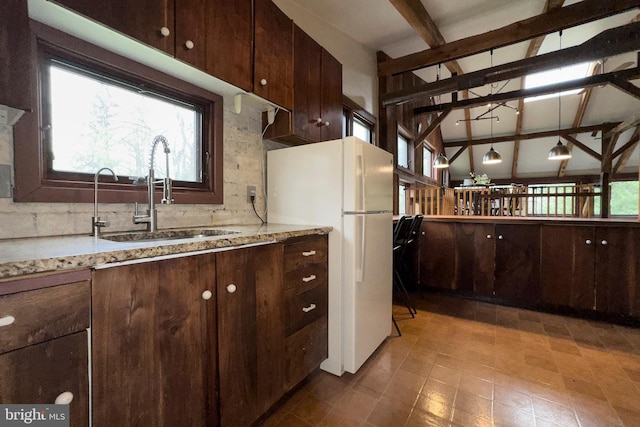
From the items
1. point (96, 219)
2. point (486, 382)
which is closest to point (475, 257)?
point (486, 382)

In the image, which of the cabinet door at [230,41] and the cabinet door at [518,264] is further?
the cabinet door at [518,264]

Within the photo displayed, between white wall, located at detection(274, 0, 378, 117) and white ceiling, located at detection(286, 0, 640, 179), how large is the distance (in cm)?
8

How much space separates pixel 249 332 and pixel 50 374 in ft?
2.20

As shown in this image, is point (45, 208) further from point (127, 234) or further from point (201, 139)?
point (201, 139)

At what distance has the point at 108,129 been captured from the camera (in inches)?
55.5

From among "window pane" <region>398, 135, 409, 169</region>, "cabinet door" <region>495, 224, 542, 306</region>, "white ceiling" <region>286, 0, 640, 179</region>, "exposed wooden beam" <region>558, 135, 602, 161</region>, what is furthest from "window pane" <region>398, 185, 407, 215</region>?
"exposed wooden beam" <region>558, 135, 602, 161</region>

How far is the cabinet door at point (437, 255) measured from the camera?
3.34 metres

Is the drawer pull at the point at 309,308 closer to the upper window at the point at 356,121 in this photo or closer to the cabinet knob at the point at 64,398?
the cabinet knob at the point at 64,398

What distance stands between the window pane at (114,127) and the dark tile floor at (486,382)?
1.62 meters

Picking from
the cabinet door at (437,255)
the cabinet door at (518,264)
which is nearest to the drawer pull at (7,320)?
the cabinet door at (437,255)

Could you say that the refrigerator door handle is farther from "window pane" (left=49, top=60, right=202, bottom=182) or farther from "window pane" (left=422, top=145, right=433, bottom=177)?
"window pane" (left=422, top=145, right=433, bottom=177)

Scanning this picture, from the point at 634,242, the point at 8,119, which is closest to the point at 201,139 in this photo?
the point at 8,119

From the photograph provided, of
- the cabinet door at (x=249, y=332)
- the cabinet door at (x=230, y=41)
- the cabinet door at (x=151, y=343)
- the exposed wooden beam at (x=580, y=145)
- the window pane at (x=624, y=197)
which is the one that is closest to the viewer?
the cabinet door at (x=151, y=343)

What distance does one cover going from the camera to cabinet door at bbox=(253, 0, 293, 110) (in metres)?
1.63
